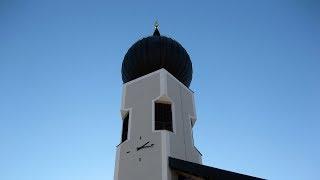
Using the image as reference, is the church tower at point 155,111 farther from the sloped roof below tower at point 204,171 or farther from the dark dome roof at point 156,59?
the sloped roof below tower at point 204,171

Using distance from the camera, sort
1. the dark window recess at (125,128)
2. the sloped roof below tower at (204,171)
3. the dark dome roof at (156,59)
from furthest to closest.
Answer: the dark dome roof at (156,59)
the dark window recess at (125,128)
the sloped roof below tower at (204,171)

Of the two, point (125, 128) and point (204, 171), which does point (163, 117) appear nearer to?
point (125, 128)

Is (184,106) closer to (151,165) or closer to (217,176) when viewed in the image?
(151,165)

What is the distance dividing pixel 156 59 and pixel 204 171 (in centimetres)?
744

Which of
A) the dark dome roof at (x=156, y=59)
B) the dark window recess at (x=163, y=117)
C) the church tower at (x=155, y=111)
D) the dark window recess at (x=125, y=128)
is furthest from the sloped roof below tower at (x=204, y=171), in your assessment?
the dark dome roof at (x=156, y=59)

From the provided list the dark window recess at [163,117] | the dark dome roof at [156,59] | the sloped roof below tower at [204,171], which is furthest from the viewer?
the dark dome roof at [156,59]

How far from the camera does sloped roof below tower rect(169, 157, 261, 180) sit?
1061cm

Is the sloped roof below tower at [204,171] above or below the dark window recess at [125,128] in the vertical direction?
below

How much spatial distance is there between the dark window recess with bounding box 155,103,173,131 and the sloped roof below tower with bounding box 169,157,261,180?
1952 millimetres

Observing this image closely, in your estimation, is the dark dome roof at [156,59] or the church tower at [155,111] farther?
the dark dome roof at [156,59]

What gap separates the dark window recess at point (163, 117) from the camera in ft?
48.3

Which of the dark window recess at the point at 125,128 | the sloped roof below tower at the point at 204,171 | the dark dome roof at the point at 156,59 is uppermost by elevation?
the dark dome roof at the point at 156,59

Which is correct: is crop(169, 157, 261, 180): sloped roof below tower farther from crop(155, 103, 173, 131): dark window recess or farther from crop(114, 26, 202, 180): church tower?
crop(155, 103, 173, 131): dark window recess

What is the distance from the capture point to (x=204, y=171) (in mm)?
11508
